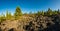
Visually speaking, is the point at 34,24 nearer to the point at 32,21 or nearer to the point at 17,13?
the point at 32,21

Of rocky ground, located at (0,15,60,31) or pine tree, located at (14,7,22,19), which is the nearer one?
rocky ground, located at (0,15,60,31)

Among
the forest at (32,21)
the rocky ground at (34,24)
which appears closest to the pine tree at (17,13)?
the forest at (32,21)

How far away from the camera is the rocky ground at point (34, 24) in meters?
8.80

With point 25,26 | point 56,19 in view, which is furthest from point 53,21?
point 25,26

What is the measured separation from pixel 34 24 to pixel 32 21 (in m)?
0.35

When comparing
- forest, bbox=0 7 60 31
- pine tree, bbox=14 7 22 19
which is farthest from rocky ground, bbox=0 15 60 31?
pine tree, bbox=14 7 22 19

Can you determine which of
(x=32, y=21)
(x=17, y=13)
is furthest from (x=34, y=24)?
(x=17, y=13)

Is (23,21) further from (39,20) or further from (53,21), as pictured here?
(53,21)

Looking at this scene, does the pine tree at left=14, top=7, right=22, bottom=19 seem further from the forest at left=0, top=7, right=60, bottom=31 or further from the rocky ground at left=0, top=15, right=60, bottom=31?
the rocky ground at left=0, top=15, right=60, bottom=31

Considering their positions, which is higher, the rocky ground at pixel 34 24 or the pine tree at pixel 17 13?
the pine tree at pixel 17 13

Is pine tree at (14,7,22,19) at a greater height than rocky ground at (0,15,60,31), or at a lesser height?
greater

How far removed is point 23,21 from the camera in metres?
10.1

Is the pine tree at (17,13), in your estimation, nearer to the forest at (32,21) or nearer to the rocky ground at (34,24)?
the forest at (32,21)

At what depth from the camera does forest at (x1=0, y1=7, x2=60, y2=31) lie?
8922mm
